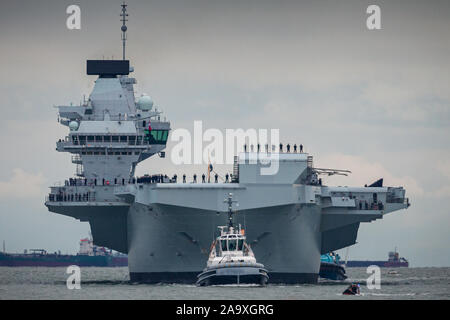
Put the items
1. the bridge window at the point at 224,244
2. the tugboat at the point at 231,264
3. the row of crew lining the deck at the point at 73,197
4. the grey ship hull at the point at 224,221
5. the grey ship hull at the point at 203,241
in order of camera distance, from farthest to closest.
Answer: the row of crew lining the deck at the point at 73,197, the grey ship hull at the point at 203,241, the grey ship hull at the point at 224,221, the bridge window at the point at 224,244, the tugboat at the point at 231,264

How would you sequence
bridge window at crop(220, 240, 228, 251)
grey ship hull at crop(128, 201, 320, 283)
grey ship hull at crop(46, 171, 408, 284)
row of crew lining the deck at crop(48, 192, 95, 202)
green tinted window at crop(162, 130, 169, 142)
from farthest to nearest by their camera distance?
1. green tinted window at crop(162, 130, 169, 142)
2. row of crew lining the deck at crop(48, 192, 95, 202)
3. grey ship hull at crop(128, 201, 320, 283)
4. grey ship hull at crop(46, 171, 408, 284)
5. bridge window at crop(220, 240, 228, 251)

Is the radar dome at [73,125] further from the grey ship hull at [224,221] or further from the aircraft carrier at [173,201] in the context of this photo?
the grey ship hull at [224,221]

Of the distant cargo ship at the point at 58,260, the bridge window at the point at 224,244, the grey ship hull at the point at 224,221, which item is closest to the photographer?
the bridge window at the point at 224,244

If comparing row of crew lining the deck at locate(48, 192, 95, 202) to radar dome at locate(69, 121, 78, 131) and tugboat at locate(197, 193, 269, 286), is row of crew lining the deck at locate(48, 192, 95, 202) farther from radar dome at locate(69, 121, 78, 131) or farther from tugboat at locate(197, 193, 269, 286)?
tugboat at locate(197, 193, 269, 286)

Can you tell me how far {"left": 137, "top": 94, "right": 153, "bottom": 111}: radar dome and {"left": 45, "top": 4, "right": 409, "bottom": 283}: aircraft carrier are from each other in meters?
0.10

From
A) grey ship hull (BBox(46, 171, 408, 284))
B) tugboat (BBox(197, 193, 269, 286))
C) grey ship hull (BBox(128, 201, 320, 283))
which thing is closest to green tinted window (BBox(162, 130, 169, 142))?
grey ship hull (BBox(46, 171, 408, 284))

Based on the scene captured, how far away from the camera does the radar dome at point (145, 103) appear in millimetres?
90562

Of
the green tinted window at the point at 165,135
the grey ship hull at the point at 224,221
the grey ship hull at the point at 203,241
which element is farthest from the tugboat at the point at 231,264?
the green tinted window at the point at 165,135

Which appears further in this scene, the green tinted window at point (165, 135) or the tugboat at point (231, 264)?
the green tinted window at point (165, 135)

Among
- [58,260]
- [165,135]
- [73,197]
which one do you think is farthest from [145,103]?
[58,260]

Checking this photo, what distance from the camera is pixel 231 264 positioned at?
212ft

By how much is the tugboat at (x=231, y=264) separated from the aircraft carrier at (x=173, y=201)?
300 cm

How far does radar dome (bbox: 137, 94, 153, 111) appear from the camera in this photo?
297 ft
